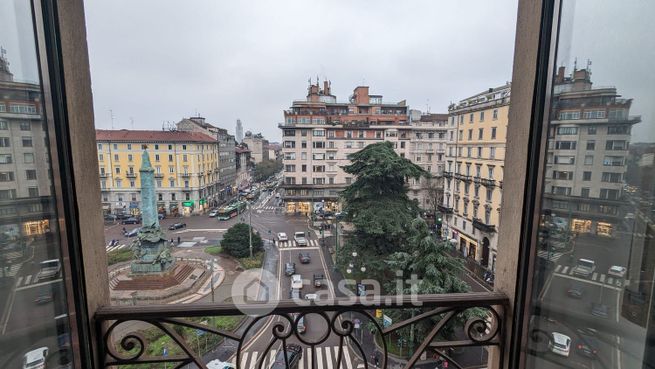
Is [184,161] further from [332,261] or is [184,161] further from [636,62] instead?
[636,62]

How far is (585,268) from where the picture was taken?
77 cm

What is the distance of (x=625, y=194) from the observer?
0.69 metres

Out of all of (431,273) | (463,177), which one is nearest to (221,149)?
(463,177)

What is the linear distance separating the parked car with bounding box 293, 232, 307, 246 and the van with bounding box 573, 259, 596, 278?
38.4 feet

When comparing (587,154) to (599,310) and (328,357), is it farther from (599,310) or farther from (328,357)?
(328,357)

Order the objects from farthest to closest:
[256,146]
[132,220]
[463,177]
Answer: [256,146], [132,220], [463,177]

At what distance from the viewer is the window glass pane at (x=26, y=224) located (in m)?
0.68

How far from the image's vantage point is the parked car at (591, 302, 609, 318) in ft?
2.40

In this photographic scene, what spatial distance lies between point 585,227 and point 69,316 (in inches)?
56.3

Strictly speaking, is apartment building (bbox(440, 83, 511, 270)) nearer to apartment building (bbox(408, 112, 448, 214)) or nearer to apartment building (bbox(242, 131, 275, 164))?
apartment building (bbox(408, 112, 448, 214))

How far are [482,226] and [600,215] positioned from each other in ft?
22.8

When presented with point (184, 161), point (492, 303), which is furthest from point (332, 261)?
point (492, 303)

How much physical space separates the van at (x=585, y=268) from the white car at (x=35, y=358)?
137 centimetres

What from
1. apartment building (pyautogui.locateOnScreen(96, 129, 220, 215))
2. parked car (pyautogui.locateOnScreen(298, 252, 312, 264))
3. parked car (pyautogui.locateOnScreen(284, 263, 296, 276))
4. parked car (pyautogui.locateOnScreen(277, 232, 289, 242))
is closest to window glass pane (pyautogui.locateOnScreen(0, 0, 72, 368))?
apartment building (pyautogui.locateOnScreen(96, 129, 220, 215))
